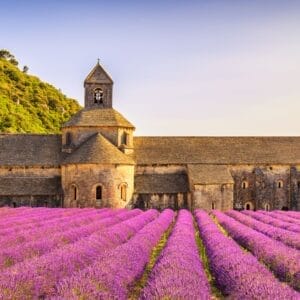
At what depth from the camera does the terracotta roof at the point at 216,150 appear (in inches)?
1695

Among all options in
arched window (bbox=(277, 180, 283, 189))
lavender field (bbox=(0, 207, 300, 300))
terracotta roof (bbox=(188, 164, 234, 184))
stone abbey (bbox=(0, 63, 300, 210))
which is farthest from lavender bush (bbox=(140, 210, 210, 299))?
arched window (bbox=(277, 180, 283, 189))

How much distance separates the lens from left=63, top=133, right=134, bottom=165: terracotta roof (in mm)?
37594

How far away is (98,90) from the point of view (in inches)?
1746

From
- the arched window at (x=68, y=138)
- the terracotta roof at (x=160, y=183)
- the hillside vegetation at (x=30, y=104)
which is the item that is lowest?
the terracotta roof at (x=160, y=183)

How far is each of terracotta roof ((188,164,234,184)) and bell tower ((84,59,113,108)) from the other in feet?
32.0

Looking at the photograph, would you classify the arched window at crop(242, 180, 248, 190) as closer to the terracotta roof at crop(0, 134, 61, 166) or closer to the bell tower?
the bell tower

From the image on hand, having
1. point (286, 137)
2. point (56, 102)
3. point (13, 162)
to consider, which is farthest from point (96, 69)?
point (56, 102)

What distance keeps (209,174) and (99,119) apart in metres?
10.4

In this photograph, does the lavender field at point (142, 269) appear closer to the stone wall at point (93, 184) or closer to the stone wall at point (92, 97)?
the stone wall at point (93, 184)

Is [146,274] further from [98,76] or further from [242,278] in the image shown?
[98,76]

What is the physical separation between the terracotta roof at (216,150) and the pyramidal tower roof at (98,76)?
6061mm

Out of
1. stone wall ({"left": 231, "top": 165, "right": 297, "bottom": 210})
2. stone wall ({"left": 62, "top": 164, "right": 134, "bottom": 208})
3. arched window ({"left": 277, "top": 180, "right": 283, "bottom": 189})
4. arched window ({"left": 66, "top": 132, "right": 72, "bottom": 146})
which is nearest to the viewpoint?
stone wall ({"left": 62, "top": 164, "right": 134, "bottom": 208})

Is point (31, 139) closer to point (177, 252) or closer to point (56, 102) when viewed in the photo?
point (177, 252)

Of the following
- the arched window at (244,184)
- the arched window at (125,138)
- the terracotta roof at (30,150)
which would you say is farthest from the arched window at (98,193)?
the arched window at (244,184)
